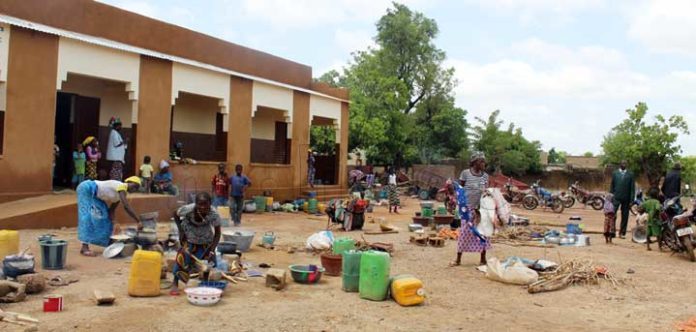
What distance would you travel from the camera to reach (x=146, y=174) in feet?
46.0

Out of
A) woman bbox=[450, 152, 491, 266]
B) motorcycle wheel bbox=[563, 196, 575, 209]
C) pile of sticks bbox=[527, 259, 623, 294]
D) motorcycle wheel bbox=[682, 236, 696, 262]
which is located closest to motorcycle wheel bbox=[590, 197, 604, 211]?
motorcycle wheel bbox=[563, 196, 575, 209]

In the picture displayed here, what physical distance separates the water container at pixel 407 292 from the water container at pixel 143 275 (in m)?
2.58

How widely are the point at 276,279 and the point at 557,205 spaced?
17.4 meters

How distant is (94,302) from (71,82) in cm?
1002

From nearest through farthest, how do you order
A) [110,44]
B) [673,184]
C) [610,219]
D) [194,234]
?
[194,234] → [610,219] → [673,184] → [110,44]

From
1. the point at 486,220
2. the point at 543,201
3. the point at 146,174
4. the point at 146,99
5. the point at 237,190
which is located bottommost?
the point at 543,201

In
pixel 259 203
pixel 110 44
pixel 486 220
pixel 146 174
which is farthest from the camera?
pixel 259 203

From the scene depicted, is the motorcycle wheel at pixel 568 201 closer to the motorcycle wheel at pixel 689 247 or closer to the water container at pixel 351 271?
the motorcycle wheel at pixel 689 247

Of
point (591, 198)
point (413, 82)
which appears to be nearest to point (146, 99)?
point (591, 198)

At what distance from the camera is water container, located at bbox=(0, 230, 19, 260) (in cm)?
747

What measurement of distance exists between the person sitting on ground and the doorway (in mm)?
2081

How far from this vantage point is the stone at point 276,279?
267 inches

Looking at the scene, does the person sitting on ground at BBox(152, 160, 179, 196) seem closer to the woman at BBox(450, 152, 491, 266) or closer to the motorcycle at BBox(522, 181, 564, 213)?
the woman at BBox(450, 152, 491, 266)

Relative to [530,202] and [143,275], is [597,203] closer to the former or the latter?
[530,202]
